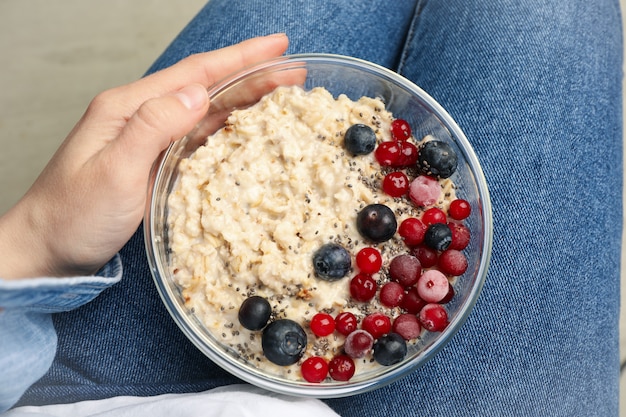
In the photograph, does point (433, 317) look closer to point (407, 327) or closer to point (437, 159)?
point (407, 327)

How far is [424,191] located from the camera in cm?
95

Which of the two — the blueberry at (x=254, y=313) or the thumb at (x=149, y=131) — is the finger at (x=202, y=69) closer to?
the thumb at (x=149, y=131)

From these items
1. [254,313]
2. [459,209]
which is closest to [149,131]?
[254,313]

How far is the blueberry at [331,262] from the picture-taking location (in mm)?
883

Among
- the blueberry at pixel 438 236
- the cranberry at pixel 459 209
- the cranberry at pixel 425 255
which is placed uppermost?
the blueberry at pixel 438 236

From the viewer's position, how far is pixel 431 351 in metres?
0.93

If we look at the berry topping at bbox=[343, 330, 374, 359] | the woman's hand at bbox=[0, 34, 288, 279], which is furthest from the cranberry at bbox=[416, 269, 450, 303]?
the woman's hand at bbox=[0, 34, 288, 279]

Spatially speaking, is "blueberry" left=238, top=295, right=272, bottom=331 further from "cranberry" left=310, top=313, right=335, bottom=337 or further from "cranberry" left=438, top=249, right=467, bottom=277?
"cranberry" left=438, top=249, right=467, bottom=277

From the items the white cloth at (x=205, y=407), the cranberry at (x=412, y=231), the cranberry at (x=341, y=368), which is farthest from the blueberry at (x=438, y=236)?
the white cloth at (x=205, y=407)

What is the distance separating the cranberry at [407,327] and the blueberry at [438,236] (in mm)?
130

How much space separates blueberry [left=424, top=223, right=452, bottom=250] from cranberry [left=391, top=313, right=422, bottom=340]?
13 centimetres

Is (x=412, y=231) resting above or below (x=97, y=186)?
below

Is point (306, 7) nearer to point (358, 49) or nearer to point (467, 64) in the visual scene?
point (358, 49)

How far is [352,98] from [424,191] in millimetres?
308
